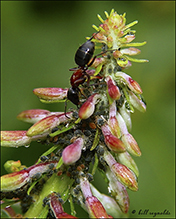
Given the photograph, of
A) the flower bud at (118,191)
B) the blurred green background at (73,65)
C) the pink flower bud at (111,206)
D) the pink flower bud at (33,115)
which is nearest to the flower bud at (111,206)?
the pink flower bud at (111,206)

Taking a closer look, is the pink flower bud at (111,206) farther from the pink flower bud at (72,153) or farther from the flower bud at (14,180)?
the flower bud at (14,180)

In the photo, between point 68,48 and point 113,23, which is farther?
point 68,48

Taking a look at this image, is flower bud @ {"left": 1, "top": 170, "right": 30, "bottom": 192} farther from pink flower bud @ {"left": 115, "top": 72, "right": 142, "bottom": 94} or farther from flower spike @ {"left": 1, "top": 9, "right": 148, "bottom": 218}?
pink flower bud @ {"left": 115, "top": 72, "right": 142, "bottom": 94}

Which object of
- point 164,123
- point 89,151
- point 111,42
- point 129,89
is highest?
point 111,42

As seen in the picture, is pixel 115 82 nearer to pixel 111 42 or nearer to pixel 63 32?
pixel 111 42

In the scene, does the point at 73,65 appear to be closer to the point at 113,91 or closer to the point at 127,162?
the point at 113,91

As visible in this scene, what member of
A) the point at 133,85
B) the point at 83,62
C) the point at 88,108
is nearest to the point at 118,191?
the point at 88,108

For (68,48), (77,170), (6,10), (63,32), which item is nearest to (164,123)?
(68,48)
